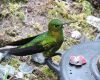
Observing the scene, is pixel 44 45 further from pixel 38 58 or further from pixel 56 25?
pixel 38 58

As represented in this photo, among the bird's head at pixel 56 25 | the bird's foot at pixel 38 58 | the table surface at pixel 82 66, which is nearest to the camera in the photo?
the table surface at pixel 82 66

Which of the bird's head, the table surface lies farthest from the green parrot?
the table surface

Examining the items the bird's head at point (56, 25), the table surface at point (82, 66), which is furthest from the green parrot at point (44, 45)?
the table surface at point (82, 66)

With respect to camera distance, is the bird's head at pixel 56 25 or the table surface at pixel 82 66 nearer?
the table surface at pixel 82 66

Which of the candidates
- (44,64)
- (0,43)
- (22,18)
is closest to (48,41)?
(44,64)

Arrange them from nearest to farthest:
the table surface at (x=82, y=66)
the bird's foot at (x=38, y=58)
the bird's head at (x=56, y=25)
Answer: the table surface at (x=82, y=66)
the bird's head at (x=56, y=25)
the bird's foot at (x=38, y=58)

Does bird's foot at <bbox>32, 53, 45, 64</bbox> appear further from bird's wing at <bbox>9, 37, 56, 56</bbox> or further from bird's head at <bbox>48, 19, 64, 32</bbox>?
bird's head at <bbox>48, 19, 64, 32</bbox>

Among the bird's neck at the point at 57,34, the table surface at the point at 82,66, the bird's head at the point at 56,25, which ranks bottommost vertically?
the table surface at the point at 82,66

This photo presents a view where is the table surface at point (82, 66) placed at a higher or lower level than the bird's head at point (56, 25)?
lower

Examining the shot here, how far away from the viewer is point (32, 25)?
3.22 m

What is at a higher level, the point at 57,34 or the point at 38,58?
the point at 57,34

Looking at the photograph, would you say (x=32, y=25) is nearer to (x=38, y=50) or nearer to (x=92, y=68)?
(x=38, y=50)

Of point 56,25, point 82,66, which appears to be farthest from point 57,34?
point 82,66

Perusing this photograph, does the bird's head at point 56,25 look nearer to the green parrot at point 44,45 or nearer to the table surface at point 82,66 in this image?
the green parrot at point 44,45
